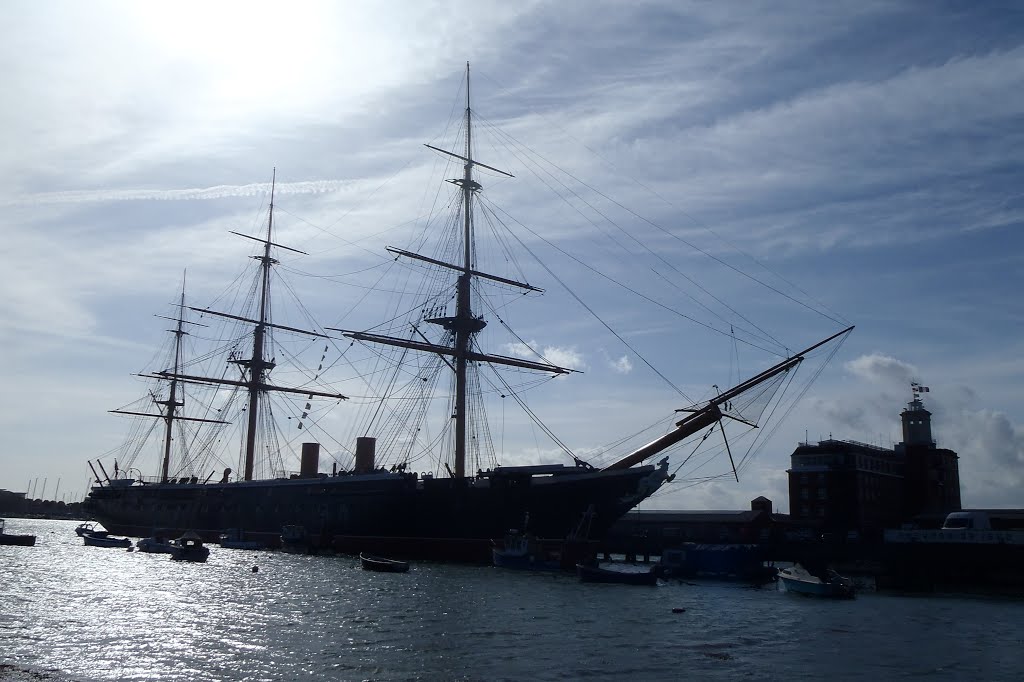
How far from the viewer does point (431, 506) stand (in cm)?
5609

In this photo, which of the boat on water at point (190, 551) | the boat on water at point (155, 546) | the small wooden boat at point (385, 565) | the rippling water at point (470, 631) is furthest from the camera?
the boat on water at point (155, 546)

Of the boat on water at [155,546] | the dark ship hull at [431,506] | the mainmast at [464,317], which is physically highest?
the mainmast at [464,317]

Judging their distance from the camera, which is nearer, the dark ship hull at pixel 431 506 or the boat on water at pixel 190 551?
the dark ship hull at pixel 431 506

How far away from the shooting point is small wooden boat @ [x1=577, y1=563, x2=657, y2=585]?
145ft

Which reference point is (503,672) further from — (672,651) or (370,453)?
(370,453)

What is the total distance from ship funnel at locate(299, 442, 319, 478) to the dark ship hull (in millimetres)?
5046

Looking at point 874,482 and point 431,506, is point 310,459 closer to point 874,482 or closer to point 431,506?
point 431,506

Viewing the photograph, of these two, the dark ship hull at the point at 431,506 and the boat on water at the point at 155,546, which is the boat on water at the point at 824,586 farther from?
the boat on water at the point at 155,546

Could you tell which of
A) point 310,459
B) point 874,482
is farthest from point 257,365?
point 874,482

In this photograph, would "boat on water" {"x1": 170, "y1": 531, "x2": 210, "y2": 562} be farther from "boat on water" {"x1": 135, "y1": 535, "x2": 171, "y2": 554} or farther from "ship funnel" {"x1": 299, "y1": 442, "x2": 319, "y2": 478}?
"ship funnel" {"x1": 299, "y1": 442, "x2": 319, "y2": 478}

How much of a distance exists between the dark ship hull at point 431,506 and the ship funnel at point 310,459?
16.6 feet

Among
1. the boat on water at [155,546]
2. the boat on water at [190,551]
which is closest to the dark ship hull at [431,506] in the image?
the boat on water at [155,546]

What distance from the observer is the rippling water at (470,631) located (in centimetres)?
2088

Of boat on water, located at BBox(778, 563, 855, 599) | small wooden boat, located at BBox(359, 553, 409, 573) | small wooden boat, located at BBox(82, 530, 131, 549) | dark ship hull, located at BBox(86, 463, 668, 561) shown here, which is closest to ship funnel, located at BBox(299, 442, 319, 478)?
dark ship hull, located at BBox(86, 463, 668, 561)
